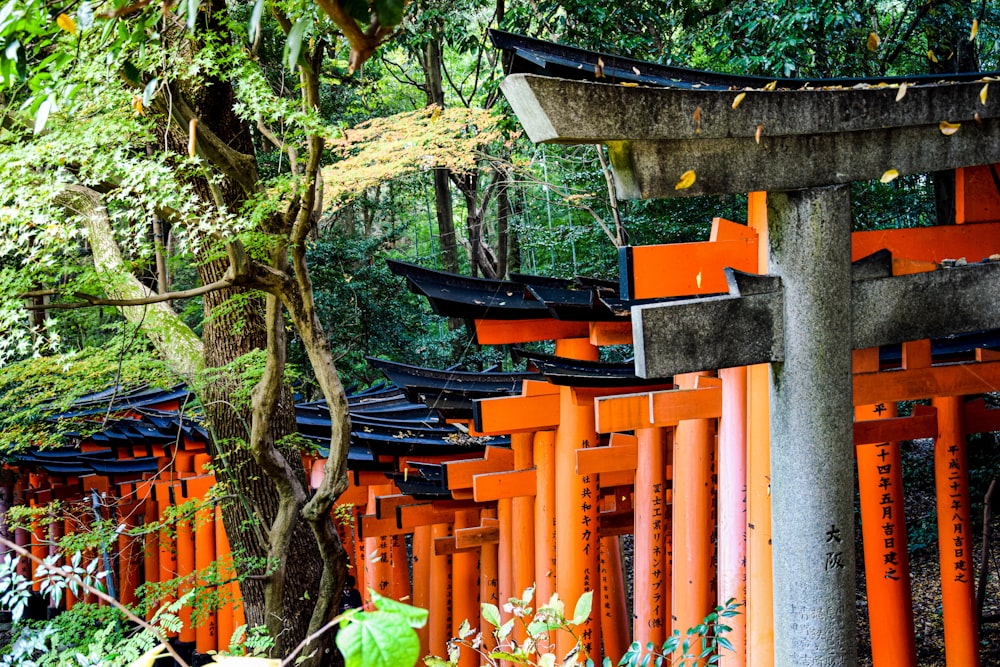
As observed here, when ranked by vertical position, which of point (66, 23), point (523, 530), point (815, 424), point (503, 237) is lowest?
point (523, 530)

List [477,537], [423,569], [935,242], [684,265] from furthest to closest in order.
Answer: [423,569]
[477,537]
[935,242]
[684,265]

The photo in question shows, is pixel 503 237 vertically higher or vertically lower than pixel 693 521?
higher

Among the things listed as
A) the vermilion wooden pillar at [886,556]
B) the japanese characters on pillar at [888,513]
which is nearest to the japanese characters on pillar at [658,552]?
the vermilion wooden pillar at [886,556]

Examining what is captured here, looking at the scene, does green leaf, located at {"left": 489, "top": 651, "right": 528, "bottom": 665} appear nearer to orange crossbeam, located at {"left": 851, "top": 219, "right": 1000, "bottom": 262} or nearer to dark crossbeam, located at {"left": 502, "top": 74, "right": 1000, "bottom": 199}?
dark crossbeam, located at {"left": 502, "top": 74, "right": 1000, "bottom": 199}

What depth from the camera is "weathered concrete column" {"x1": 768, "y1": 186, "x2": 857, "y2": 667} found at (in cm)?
341

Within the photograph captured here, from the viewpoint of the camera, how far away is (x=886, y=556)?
6.25 m

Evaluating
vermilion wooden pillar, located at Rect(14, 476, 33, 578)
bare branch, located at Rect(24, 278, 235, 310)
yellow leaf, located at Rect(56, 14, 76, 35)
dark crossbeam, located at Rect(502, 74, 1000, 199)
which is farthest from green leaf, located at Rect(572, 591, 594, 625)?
vermilion wooden pillar, located at Rect(14, 476, 33, 578)

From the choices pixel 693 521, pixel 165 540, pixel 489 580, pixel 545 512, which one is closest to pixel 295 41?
pixel 693 521

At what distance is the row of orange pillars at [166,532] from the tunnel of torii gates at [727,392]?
217 millimetres

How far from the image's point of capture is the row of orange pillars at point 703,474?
14.4 ft

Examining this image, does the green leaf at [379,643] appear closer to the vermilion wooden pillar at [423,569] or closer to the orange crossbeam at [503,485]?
the orange crossbeam at [503,485]

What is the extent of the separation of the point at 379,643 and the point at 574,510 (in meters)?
6.02

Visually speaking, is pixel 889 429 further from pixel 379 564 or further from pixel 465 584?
pixel 379 564

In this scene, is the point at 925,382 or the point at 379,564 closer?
the point at 925,382
